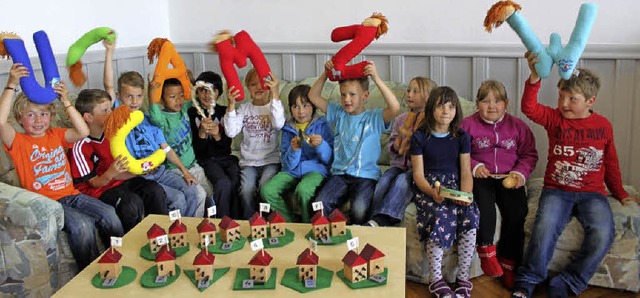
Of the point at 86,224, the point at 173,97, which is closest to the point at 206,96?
the point at 173,97

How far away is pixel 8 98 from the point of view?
2607 mm

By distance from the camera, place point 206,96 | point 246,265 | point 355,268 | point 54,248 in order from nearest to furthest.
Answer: point 355,268 < point 246,265 < point 54,248 < point 206,96

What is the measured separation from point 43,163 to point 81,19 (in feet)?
3.84

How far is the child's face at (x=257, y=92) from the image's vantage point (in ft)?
10.6

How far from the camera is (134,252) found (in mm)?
2164

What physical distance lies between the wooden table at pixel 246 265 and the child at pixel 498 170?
2.08 ft

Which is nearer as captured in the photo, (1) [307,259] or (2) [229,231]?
(1) [307,259]

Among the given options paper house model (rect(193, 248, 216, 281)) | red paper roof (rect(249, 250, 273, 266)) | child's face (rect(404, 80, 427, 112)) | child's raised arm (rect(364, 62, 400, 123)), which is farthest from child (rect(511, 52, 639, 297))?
paper house model (rect(193, 248, 216, 281))

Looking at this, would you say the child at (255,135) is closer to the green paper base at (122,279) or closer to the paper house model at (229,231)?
the paper house model at (229,231)

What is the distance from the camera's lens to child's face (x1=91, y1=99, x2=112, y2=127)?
9.66 feet

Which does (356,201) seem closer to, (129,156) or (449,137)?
(449,137)

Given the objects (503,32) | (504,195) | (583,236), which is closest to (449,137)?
(504,195)

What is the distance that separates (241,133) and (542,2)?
1758mm

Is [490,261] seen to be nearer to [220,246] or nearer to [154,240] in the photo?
[220,246]
